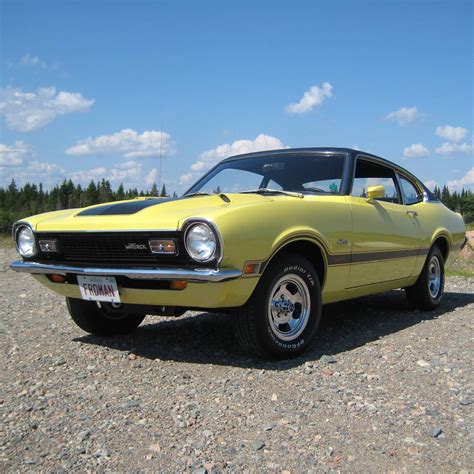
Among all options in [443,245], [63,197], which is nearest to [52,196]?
[63,197]

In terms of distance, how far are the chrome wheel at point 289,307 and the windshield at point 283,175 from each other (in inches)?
38.4

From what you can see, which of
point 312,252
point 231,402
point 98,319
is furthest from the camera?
point 98,319

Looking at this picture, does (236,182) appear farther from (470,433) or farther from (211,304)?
(470,433)

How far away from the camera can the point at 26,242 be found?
4207 mm

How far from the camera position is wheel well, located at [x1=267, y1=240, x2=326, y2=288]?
396 centimetres

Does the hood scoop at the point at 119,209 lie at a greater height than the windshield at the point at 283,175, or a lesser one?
lesser

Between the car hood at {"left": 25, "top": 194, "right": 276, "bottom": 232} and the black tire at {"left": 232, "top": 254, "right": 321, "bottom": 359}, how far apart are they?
517 mm

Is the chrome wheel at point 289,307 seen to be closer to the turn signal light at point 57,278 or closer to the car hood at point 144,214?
the car hood at point 144,214

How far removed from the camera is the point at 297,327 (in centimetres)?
390

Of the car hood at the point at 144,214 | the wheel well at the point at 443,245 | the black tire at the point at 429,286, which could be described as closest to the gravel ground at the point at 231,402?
the black tire at the point at 429,286

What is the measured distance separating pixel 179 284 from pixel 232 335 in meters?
1.40

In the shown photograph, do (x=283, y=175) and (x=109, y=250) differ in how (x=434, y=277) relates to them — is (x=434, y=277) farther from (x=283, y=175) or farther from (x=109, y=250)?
(x=109, y=250)

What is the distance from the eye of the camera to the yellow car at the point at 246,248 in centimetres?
336

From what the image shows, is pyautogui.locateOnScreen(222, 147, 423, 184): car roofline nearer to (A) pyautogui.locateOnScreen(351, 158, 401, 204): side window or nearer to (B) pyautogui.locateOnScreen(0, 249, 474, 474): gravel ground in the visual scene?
(A) pyautogui.locateOnScreen(351, 158, 401, 204): side window
